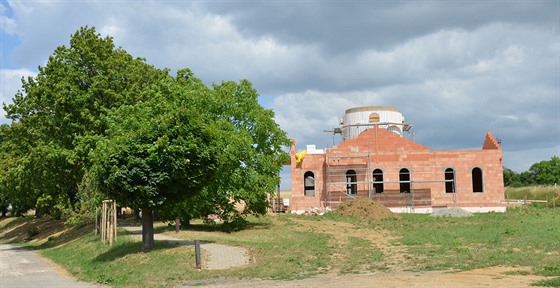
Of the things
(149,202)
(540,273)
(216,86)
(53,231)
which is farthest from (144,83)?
(540,273)

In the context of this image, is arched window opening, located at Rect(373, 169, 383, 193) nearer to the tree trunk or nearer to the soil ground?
the soil ground

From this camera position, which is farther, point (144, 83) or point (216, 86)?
point (144, 83)

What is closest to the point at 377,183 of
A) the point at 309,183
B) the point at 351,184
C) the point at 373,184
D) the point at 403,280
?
the point at 373,184

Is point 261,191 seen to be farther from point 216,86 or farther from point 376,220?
point 376,220

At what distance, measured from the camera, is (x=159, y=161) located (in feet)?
64.5

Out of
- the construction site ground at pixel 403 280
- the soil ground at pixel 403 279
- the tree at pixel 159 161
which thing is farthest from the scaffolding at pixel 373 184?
the construction site ground at pixel 403 280

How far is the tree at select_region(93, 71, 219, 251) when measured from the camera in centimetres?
1961

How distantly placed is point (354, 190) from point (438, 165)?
7.03m

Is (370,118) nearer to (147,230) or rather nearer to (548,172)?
(147,230)

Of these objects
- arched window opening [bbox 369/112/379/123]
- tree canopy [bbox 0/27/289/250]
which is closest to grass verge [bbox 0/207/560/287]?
tree canopy [bbox 0/27/289/250]

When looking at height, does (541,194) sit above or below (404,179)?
below

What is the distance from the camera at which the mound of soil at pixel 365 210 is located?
39.2 metres

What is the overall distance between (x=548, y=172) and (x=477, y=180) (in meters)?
64.5

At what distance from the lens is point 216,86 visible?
30.4 meters
